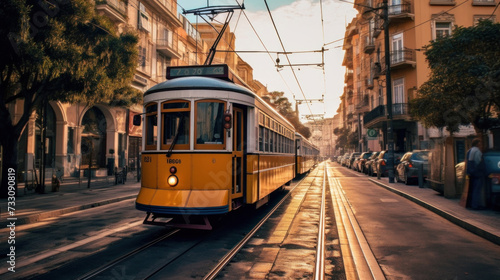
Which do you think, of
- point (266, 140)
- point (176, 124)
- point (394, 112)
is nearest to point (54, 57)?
point (176, 124)

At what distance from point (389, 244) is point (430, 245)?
66cm

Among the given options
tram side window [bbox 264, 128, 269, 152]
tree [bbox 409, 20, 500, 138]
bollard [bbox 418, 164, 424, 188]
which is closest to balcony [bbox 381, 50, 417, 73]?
tree [bbox 409, 20, 500, 138]

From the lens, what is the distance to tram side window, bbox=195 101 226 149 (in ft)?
21.0

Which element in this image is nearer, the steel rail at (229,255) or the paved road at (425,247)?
the steel rail at (229,255)

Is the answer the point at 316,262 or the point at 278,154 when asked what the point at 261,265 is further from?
the point at 278,154

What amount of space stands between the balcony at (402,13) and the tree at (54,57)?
23.5m

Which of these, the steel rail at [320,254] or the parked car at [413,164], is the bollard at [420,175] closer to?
the parked car at [413,164]

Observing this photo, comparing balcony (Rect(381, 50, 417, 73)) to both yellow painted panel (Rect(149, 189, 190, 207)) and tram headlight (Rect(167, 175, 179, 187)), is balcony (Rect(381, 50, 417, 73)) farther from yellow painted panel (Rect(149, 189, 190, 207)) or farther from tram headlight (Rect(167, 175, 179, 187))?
yellow painted panel (Rect(149, 189, 190, 207))

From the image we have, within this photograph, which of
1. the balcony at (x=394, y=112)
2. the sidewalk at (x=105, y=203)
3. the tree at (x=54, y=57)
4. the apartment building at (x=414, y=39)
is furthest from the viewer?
the balcony at (x=394, y=112)

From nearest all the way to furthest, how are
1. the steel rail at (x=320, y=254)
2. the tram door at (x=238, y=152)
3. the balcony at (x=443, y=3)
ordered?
the steel rail at (x=320, y=254) → the tram door at (x=238, y=152) → the balcony at (x=443, y=3)

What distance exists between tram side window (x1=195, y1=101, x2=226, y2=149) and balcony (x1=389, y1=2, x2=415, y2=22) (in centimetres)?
2733

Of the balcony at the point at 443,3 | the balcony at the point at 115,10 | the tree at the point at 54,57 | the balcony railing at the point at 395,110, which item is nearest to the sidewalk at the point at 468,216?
the tree at the point at 54,57

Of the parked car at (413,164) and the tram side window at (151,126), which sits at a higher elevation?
the tram side window at (151,126)

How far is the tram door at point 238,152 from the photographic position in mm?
6777
